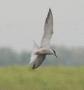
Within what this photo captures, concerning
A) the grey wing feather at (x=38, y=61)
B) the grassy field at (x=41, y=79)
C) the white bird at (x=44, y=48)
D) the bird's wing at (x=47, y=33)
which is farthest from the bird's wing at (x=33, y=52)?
the grassy field at (x=41, y=79)

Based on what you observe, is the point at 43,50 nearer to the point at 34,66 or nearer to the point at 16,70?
the point at 34,66

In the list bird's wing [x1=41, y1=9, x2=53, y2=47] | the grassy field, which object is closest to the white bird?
bird's wing [x1=41, y1=9, x2=53, y2=47]

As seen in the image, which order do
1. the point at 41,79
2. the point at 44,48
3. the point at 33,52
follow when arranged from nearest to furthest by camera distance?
the point at 33,52, the point at 44,48, the point at 41,79

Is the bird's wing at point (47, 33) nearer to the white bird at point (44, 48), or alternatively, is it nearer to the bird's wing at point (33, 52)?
the white bird at point (44, 48)

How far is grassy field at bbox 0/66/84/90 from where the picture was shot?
Answer: 1556 centimetres

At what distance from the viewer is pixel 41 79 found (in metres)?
16.1

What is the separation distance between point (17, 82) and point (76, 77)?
2.22 meters

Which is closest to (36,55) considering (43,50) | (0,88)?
(43,50)

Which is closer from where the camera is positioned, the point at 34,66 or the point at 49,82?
the point at 34,66

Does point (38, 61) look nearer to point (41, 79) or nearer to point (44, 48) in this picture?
point (44, 48)

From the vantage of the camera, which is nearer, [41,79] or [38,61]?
[38,61]

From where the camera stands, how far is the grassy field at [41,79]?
1556cm

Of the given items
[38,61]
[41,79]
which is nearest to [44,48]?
[38,61]

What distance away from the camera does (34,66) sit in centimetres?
980
